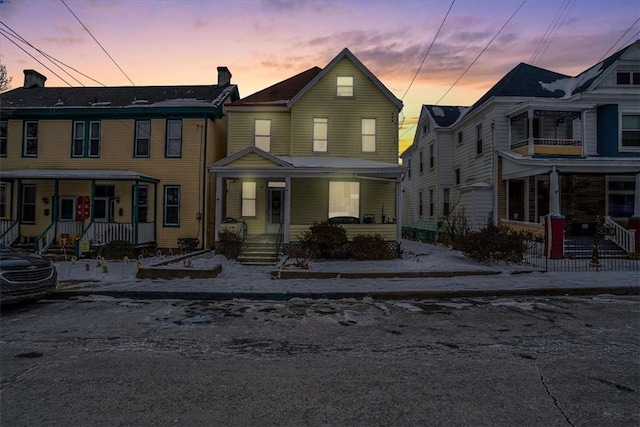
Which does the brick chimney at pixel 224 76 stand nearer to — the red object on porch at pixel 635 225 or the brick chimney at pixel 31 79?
the brick chimney at pixel 31 79

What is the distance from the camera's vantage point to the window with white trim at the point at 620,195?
64.1 feet

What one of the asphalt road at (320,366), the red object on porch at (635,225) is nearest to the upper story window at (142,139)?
the asphalt road at (320,366)

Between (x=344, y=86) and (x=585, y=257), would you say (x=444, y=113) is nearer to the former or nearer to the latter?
(x=344, y=86)

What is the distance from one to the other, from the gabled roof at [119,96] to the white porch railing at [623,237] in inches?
714

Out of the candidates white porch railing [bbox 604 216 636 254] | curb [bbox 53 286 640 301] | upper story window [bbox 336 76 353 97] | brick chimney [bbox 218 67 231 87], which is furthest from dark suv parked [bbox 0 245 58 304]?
white porch railing [bbox 604 216 636 254]

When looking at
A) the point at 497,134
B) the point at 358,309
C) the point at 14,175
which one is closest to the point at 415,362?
the point at 358,309

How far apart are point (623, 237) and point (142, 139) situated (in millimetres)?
21399

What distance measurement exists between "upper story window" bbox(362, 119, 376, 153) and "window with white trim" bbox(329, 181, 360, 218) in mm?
1867

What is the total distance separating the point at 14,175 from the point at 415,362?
19.3 metres

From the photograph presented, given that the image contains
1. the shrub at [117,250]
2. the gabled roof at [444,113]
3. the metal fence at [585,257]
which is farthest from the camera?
the gabled roof at [444,113]

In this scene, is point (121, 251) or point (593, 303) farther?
point (121, 251)

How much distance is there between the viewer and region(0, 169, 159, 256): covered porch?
17.2 m

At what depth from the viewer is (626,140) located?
762 inches

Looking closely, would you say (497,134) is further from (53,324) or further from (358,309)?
(53,324)
